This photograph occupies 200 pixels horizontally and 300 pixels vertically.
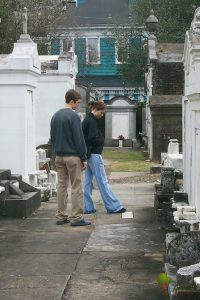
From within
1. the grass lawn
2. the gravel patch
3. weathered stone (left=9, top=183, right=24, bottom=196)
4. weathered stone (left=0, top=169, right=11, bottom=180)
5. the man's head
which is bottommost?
the gravel patch

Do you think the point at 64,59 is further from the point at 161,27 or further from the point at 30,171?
the point at 161,27

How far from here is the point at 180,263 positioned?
5.56 metres

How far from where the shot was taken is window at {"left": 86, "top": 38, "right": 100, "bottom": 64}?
141 feet

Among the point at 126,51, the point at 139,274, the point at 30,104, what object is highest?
the point at 126,51

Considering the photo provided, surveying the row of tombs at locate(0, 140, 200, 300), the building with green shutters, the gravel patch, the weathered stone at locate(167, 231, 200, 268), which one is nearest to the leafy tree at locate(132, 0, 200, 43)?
the building with green shutters

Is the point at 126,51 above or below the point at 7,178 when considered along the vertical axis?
above

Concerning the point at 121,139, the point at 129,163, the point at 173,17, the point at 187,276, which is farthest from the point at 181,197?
the point at 173,17

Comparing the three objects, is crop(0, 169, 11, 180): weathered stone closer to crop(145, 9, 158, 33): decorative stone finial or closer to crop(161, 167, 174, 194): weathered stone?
crop(161, 167, 174, 194): weathered stone

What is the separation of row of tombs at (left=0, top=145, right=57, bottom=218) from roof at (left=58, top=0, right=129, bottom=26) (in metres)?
31.6

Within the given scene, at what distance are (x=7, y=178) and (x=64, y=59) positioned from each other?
22.3ft

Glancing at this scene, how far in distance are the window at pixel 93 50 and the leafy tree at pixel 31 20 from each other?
9.93 m

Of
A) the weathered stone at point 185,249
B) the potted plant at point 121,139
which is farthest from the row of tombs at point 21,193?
the potted plant at point 121,139

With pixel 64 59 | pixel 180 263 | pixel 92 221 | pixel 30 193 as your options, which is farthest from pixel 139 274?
pixel 64 59

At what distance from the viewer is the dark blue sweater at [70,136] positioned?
29.0ft
